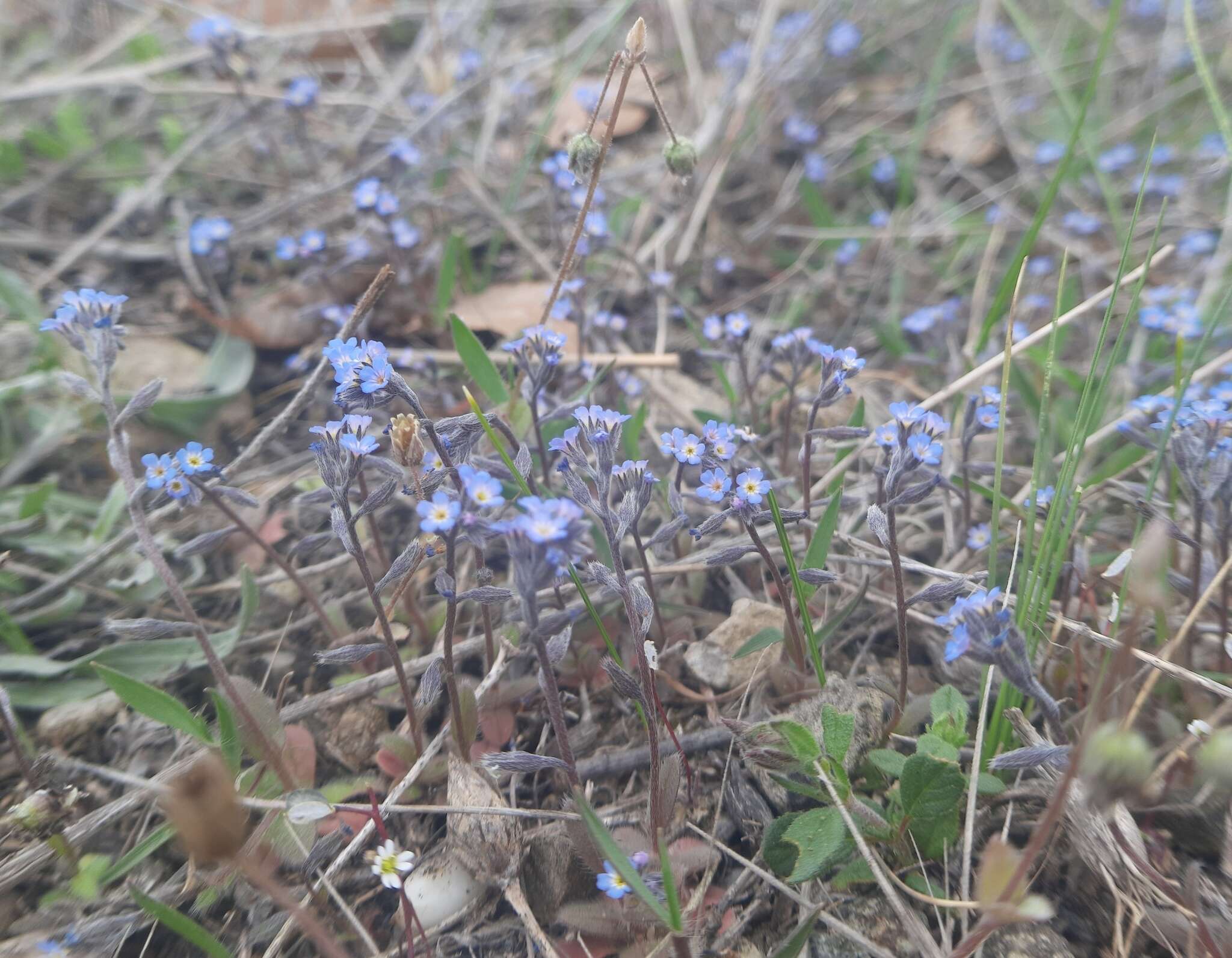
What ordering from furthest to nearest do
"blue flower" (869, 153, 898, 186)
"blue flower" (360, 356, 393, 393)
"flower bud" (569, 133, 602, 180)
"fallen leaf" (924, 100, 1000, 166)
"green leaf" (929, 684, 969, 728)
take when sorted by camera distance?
Result: "fallen leaf" (924, 100, 1000, 166)
"blue flower" (869, 153, 898, 186)
"flower bud" (569, 133, 602, 180)
"green leaf" (929, 684, 969, 728)
"blue flower" (360, 356, 393, 393)

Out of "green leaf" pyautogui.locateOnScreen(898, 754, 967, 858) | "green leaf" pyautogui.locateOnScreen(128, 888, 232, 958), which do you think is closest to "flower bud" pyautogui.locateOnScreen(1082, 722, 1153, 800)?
"green leaf" pyautogui.locateOnScreen(898, 754, 967, 858)

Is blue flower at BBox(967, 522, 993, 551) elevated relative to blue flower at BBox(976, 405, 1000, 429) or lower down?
lower down

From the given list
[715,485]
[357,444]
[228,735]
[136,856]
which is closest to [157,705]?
[228,735]

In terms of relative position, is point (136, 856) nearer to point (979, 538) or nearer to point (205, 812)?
point (205, 812)

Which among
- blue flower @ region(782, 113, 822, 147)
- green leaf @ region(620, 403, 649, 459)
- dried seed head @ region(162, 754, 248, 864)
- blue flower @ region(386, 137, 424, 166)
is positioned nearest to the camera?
dried seed head @ region(162, 754, 248, 864)

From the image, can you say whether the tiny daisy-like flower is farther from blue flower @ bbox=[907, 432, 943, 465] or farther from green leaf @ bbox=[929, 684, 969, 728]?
blue flower @ bbox=[907, 432, 943, 465]

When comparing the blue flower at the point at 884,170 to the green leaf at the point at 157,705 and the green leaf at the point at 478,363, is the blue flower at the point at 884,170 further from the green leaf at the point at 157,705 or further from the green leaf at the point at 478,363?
the green leaf at the point at 157,705

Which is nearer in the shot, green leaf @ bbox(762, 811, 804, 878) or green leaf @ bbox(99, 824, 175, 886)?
green leaf @ bbox(762, 811, 804, 878)
